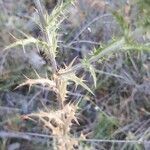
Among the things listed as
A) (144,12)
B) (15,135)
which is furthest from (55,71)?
(15,135)

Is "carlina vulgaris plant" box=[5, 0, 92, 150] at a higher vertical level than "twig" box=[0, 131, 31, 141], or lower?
higher

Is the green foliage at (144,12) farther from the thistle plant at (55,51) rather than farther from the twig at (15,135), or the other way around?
the twig at (15,135)

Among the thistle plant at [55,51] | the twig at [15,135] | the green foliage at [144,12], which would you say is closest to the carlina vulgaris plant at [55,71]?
the thistle plant at [55,51]

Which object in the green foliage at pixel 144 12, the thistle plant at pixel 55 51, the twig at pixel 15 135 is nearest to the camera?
the green foliage at pixel 144 12

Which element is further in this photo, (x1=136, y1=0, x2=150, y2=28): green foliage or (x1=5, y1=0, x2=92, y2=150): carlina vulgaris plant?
(x1=5, y1=0, x2=92, y2=150): carlina vulgaris plant

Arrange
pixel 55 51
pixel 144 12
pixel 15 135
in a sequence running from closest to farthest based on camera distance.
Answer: pixel 144 12 → pixel 55 51 → pixel 15 135

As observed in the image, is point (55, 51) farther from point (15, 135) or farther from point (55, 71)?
point (15, 135)

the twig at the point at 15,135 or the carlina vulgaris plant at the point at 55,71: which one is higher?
the carlina vulgaris plant at the point at 55,71

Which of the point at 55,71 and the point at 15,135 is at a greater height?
the point at 55,71

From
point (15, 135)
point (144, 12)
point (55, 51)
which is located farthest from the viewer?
point (15, 135)

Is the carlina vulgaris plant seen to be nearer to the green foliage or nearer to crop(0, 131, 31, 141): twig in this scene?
the green foliage

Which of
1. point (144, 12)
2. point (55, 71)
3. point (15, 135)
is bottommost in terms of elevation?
point (15, 135)

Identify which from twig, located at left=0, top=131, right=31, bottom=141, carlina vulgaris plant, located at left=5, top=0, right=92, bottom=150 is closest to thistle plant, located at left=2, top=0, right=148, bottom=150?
→ carlina vulgaris plant, located at left=5, top=0, right=92, bottom=150
